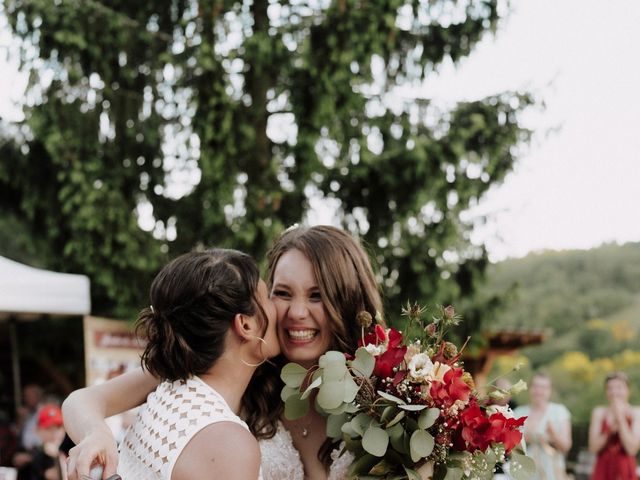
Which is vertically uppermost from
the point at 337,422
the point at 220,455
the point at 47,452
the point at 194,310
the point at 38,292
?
the point at 194,310

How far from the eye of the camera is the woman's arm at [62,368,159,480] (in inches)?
72.9

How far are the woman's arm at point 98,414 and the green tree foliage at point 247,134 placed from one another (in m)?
5.83

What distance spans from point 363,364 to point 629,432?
545 cm

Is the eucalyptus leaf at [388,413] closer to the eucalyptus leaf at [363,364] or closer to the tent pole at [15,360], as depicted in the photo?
the eucalyptus leaf at [363,364]

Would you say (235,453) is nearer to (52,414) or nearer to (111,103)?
(52,414)

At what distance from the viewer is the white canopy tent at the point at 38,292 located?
6.75 m

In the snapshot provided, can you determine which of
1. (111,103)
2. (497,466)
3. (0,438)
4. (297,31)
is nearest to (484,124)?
(297,31)

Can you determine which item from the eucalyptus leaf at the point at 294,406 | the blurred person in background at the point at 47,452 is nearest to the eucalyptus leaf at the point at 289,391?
the eucalyptus leaf at the point at 294,406

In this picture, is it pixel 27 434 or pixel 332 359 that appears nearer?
pixel 332 359

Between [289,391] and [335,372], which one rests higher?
[335,372]

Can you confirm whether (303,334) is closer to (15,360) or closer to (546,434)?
(546,434)

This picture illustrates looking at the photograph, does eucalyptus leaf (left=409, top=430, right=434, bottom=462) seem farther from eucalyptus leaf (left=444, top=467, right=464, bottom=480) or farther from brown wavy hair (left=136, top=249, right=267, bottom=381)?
brown wavy hair (left=136, top=249, right=267, bottom=381)


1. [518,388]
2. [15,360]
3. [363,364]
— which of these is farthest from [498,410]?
[15,360]

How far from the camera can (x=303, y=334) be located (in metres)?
2.54
